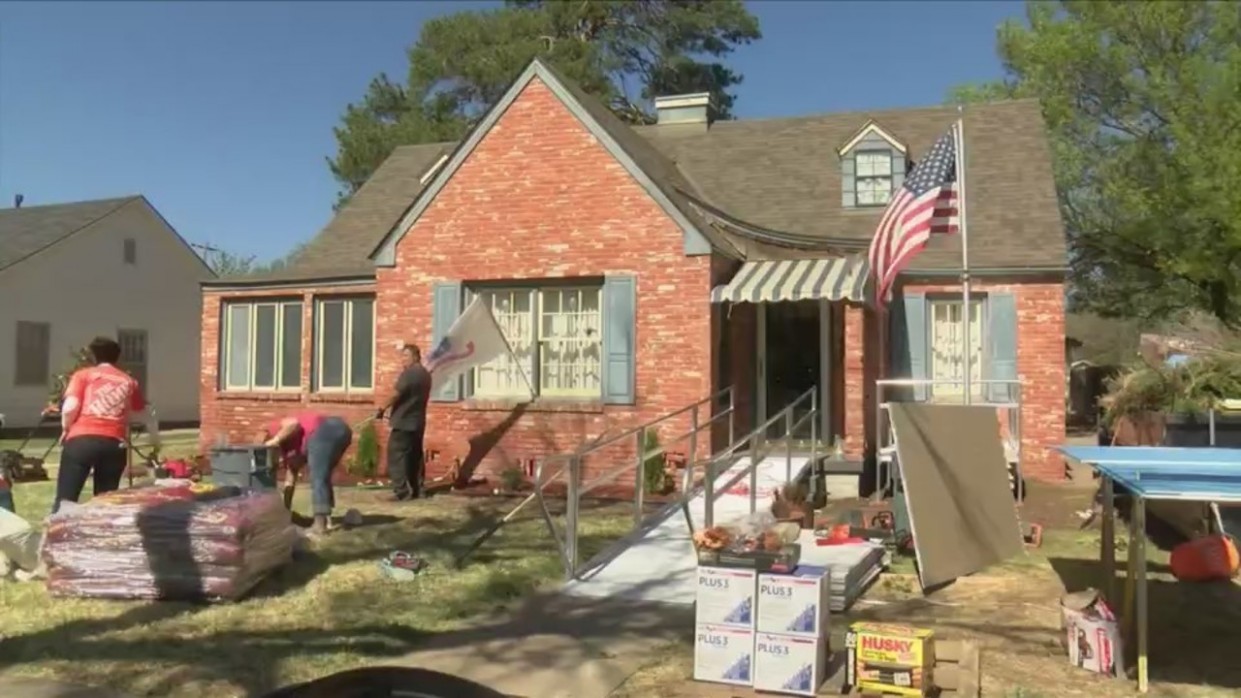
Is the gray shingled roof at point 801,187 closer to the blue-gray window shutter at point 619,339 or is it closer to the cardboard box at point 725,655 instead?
the blue-gray window shutter at point 619,339

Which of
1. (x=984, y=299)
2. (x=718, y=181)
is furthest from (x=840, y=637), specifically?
(x=718, y=181)

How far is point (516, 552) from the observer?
31.4 ft

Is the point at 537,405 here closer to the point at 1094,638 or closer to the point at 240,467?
the point at 240,467

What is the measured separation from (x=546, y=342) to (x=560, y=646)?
776 cm

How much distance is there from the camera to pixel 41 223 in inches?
1195

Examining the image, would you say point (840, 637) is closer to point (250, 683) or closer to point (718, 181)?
point (250, 683)

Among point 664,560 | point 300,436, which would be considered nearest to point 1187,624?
point 664,560

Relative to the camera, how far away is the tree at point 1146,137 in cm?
2142

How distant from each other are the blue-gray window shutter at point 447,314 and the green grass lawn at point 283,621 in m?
4.34

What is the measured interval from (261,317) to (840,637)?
12644mm

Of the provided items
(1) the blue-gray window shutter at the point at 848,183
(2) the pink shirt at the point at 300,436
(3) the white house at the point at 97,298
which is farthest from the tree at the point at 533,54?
(2) the pink shirt at the point at 300,436

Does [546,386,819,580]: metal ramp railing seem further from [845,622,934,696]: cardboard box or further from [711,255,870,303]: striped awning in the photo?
[845,622,934,696]: cardboard box

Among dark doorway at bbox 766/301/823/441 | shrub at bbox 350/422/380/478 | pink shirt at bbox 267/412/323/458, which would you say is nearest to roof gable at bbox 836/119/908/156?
dark doorway at bbox 766/301/823/441

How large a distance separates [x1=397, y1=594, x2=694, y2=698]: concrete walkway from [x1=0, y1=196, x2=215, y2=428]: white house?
871 inches
